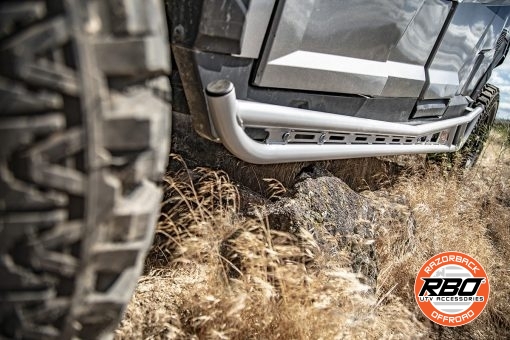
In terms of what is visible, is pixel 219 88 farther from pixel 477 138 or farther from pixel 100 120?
pixel 477 138

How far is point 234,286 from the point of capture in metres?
1.80

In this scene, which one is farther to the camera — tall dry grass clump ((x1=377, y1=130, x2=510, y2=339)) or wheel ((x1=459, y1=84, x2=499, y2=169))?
wheel ((x1=459, y1=84, x2=499, y2=169))

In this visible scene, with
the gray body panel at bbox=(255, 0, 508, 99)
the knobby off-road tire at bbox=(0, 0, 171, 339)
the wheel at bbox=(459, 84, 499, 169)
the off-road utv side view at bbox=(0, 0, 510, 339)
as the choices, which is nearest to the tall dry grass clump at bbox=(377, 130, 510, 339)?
the wheel at bbox=(459, 84, 499, 169)

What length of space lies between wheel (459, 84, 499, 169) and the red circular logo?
2456 mm

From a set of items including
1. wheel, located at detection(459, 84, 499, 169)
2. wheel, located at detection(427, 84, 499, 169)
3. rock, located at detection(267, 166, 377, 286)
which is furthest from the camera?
wheel, located at detection(459, 84, 499, 169)

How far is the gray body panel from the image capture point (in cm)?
178

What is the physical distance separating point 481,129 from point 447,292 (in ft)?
10.4

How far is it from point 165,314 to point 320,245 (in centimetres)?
71

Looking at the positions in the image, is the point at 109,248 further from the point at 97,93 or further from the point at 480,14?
the point at 480,14

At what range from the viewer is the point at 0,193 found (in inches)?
31.4

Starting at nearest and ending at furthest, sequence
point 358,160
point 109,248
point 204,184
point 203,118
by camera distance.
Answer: point 109,248 → point 203,118 → point 204,184 → point 358,160

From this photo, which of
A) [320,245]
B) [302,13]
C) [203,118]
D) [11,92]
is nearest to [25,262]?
[11,92]

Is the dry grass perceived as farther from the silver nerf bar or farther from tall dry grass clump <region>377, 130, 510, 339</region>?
the silver nerf bar

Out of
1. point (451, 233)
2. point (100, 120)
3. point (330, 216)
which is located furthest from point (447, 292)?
point (100, 120)
